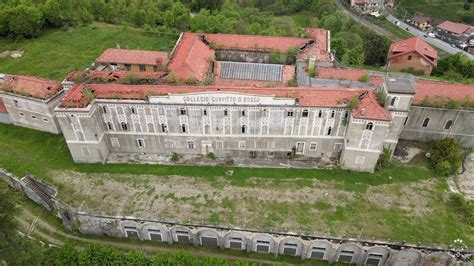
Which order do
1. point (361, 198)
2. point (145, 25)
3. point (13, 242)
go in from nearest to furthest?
point (13, 242), point (361, 198), point (145, 25)

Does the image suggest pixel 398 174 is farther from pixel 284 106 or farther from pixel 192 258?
pixel 192 258

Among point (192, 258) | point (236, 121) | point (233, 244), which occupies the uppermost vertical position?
point (236, 121)

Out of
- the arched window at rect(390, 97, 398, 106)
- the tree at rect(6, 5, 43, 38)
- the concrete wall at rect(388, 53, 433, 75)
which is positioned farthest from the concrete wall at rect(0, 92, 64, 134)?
the concrete wall at rect(388, 53, 433, 75)

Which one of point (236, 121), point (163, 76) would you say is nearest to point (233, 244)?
point (236, 121)

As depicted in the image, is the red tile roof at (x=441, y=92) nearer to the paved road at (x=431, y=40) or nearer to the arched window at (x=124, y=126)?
the arched window at (x=124, y=126)

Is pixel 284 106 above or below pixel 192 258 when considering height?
above

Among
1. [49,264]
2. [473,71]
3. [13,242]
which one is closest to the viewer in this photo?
[13,242]

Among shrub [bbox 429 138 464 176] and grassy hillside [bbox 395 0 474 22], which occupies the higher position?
shrub [bbox 429 138 464 176]

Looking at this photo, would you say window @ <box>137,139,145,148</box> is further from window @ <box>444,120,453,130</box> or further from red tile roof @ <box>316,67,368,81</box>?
window @ <box>444,120,453,130</box>

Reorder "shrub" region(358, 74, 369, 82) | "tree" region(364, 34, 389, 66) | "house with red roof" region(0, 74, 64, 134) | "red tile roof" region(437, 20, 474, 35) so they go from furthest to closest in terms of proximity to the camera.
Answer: "red tile roof" region(437, 20, 474, 35) → "tree" region(364, 34, 389, 66) → "house with red roof" region(0, 74, 64, 134) → "shrub" region(358, 74, 369, 82)
